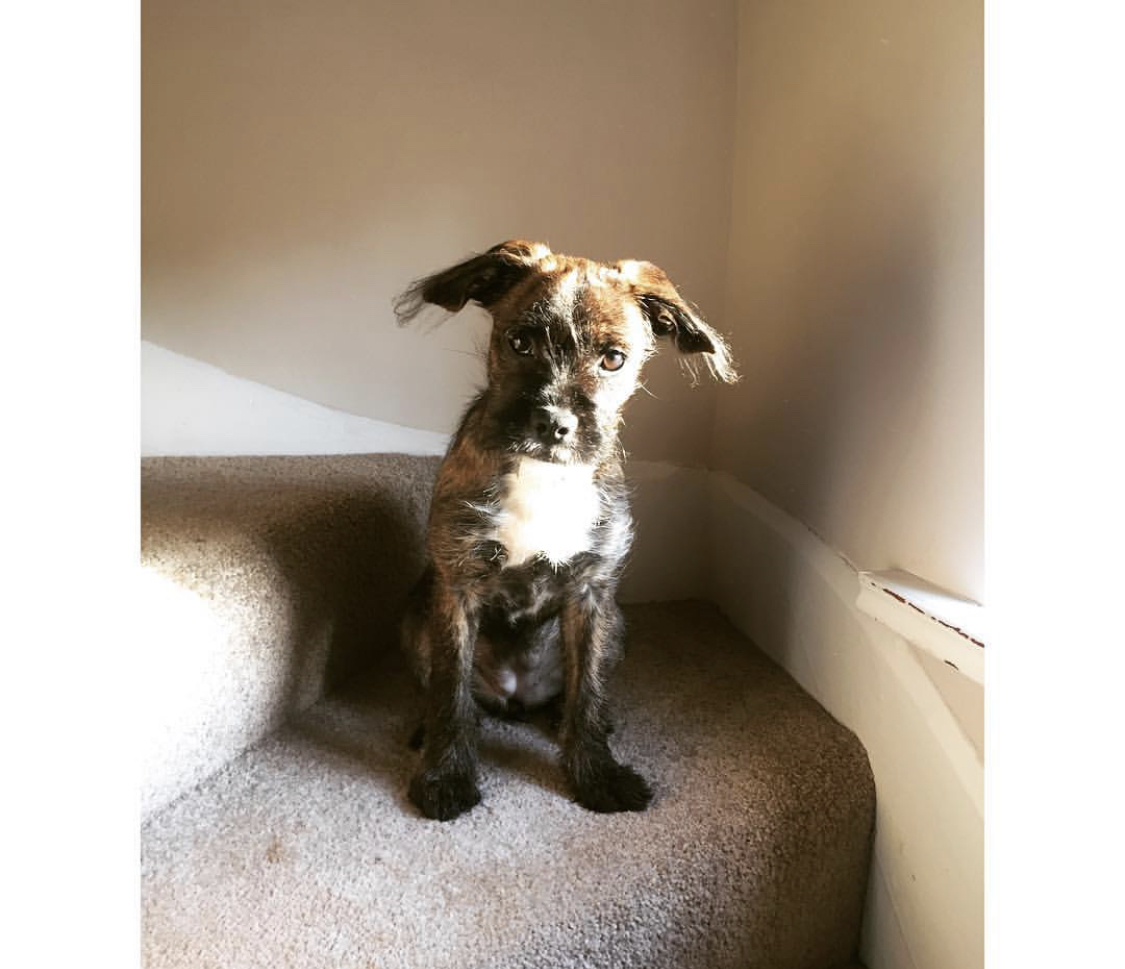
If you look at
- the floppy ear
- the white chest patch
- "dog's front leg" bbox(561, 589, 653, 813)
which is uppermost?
the floppy ear

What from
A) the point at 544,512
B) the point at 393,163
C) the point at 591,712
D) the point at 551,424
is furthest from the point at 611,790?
the point at 393,163

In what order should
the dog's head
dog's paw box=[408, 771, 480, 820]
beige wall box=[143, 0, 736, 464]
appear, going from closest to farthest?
1. the dog's head
2. dog's paw box=[408, 771, 480, 820]
3. beige wall box=[143, 0, 736, 464]

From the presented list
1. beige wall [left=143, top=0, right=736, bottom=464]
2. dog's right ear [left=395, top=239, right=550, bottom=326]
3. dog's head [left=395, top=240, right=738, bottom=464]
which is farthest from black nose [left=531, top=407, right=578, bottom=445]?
beige wall [left=143, top=0, right=736, bottom=464]

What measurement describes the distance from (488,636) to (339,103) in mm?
1106

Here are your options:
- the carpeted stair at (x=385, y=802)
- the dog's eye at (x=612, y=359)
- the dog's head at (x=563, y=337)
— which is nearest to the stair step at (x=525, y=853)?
the carpeted stair at (x=385, y=802)

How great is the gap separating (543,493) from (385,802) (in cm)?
50

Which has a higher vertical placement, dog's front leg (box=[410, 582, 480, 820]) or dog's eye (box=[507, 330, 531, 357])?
dog's eye (box=[507, 330, 531, 357])

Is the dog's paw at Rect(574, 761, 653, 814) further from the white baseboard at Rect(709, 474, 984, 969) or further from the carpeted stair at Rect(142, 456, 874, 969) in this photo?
the white baseboard at Rect(709, 474, 984, 969)

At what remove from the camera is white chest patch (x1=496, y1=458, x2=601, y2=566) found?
127 cm

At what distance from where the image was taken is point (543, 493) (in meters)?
1.28

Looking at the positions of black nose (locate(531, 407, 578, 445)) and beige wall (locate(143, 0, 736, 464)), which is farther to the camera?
beige wall (locate(143, 0, 736, 464))

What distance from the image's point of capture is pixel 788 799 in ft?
4.29

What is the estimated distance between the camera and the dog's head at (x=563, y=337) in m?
1.15

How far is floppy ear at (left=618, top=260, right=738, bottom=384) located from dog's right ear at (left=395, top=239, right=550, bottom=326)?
0.14 meters
